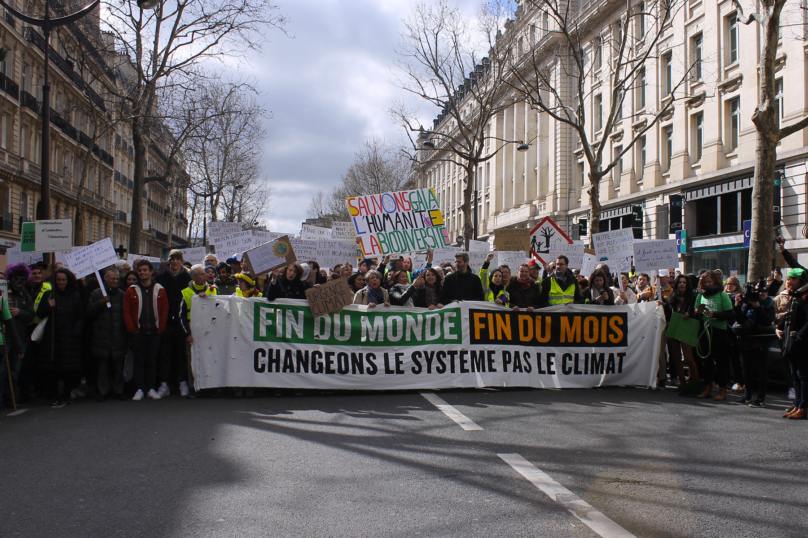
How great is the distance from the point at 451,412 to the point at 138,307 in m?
4.05

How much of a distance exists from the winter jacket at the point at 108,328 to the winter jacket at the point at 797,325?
7708 millimetres

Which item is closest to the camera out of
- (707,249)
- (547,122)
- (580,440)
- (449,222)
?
(580,440)

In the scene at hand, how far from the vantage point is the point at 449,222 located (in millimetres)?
79562

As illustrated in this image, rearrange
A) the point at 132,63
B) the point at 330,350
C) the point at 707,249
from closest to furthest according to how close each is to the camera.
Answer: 1. the point at 330,350
2. the point at 132,63
3. the point at 707,249

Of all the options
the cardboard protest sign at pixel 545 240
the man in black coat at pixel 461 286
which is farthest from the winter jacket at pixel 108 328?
the cardboard protest sign at pixel 545 240

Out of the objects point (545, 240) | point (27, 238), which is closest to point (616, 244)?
point (545, 240)

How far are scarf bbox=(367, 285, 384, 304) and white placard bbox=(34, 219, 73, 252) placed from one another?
4.18 metres

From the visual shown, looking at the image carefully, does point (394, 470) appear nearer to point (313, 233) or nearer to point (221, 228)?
point (313, 233)

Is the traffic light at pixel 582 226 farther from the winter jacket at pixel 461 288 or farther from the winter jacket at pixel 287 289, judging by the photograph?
the winter jacket at pixel 287 289

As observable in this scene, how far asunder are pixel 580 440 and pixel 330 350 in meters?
3.85

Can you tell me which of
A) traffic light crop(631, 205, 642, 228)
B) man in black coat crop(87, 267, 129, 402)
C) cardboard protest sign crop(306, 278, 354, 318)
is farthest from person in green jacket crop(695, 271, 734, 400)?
traffic light crop(631, 205, 642, 228)

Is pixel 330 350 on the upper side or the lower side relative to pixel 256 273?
lower

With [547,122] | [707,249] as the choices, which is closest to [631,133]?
[707,249]

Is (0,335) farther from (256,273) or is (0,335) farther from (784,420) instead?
(784,420)
